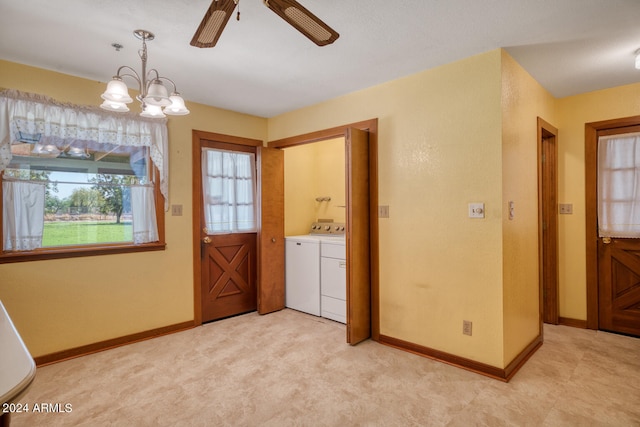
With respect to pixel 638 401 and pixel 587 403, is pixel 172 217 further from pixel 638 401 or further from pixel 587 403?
pixel 638 401

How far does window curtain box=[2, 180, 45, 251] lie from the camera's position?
106 inches

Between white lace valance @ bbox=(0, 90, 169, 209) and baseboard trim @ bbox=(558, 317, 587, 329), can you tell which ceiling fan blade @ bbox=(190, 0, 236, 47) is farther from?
baseboard trim @ bbox=(558, 317, 587, 329)

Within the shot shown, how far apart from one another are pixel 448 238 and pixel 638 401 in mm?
1557

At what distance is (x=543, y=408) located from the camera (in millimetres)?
2146

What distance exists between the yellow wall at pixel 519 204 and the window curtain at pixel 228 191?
2.84 meters

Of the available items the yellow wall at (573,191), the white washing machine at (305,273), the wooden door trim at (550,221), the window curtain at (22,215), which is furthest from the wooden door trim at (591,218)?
the window curtain at (22,215)

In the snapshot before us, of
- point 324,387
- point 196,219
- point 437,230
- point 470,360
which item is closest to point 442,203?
point 437,230

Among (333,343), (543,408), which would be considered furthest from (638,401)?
(333,343)

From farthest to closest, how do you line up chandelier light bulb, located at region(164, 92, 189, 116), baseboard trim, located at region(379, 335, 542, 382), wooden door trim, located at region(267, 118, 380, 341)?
wooden door trim, located at region(267, 118, 380, 341)
baseboard trim, located at region(379, 335, 542, 382)
chandelier light bulb, located at region(164, 92, 189, 116)

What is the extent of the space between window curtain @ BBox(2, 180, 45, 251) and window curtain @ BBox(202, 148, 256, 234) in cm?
148

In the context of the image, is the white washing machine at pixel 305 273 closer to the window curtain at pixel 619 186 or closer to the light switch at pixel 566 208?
the light switch at pixel 566 208

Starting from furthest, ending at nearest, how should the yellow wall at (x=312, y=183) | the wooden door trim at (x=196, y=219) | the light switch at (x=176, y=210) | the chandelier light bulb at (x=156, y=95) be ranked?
the yellow wall at (x=312, y=183), the wooden door trim at (x=196, y=219), the light switch at (x=176, y=210), the chandelier light bulb at (x=156, y=95)

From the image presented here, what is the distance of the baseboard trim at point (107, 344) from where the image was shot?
2848 millimetres

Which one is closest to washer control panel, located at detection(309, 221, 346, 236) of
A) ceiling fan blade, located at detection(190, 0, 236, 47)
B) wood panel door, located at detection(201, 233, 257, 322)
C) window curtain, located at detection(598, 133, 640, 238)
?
wood panel door, located at detection(201, 233, 257, 322)
